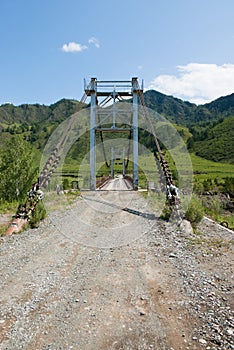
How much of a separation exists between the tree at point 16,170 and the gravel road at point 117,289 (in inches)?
457

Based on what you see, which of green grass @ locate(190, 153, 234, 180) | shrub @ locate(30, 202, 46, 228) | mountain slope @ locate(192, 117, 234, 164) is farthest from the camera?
mountain slope @ locate(192, 117, 234, 164)

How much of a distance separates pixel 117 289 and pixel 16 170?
16.8 metres

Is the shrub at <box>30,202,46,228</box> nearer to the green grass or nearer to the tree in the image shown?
the tree

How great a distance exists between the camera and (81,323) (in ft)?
12.9

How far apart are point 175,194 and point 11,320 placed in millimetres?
8385

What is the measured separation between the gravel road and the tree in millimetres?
11603

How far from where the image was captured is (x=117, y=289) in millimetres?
5031

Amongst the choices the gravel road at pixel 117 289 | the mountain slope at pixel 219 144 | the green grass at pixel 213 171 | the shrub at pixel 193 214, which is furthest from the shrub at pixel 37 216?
the mountain slope at pixel 219 144

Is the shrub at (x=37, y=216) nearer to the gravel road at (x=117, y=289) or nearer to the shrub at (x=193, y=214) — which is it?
the gravel road at (x=117, y=289)

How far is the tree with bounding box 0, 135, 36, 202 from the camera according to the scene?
19916 millimetres

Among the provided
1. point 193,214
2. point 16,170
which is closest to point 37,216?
point 193,214

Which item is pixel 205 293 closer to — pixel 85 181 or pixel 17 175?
pixel 17 175

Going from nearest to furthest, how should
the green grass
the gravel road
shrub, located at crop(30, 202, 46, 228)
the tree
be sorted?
the gravel road
shrub, located at crop(30, 202, 46, 228)
the tree
the green grass

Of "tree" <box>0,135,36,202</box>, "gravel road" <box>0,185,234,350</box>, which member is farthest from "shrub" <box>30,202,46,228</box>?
"tree" <box>0,135,36,202</box>
